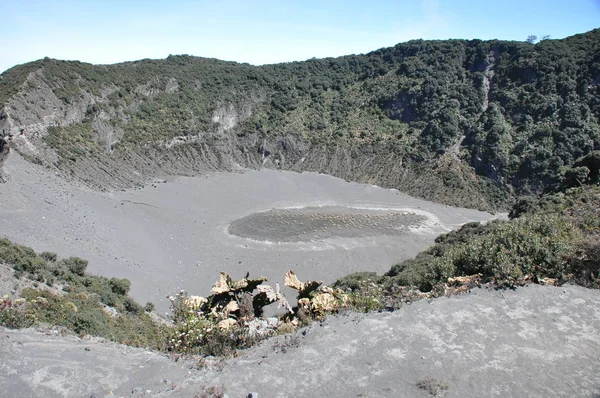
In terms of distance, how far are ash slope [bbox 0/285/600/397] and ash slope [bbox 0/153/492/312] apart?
15.0 metres

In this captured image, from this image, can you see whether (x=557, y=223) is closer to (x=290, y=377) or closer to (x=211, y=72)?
(x=290, y=377)

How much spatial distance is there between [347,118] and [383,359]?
58340 mm

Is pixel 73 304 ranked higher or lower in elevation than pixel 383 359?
lower

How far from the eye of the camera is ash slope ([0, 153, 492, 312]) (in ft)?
88.6

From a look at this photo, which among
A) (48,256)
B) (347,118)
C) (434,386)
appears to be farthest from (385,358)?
(347,118)

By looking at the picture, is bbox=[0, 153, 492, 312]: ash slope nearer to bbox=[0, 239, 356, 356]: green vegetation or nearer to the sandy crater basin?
the sandy crater basin

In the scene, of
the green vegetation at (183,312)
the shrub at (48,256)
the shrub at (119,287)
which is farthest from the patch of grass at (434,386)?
the shrub at (48,256)

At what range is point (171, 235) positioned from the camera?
34219 millimetres

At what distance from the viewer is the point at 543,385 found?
7660mm

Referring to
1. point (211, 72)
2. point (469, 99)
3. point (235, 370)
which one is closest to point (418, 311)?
point (235, 370)

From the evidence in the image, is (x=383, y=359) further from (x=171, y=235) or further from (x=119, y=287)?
(x=171, y=235)

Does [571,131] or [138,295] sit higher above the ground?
[571,131]

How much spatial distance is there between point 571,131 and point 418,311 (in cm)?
4750

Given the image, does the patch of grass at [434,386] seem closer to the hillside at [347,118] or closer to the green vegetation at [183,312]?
the green vegetation at [183,312]
